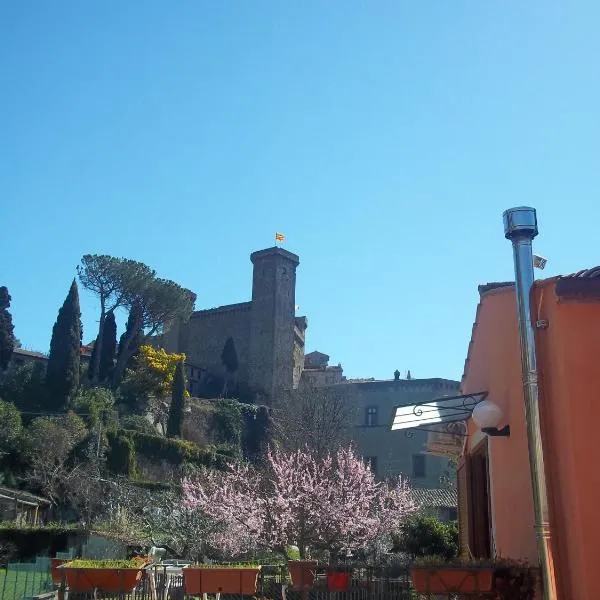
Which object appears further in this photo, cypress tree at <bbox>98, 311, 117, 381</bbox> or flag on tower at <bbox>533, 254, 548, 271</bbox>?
cypress tree at <bbox>98, 311, 117, 381</bbox>

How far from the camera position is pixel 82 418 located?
3819 centimetres

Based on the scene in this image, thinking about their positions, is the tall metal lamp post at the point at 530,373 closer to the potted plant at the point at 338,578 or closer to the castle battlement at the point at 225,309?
the potted plant at the point at 338,578

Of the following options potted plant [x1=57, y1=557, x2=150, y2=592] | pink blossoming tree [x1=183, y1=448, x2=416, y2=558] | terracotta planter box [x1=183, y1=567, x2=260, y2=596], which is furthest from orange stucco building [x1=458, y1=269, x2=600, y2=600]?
pink blossoming tree [x1=183, y1=448, x2=416, y2=558]

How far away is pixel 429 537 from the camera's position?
19.5m

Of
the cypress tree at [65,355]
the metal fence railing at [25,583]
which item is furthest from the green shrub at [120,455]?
the metal fence railing at [25,583]

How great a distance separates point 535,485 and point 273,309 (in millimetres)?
52540

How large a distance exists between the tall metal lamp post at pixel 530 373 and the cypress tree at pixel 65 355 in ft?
125

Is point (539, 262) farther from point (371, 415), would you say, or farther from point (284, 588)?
point (371, 415)

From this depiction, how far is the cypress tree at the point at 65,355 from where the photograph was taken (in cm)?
4041

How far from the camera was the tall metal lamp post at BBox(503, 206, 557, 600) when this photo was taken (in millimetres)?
4801

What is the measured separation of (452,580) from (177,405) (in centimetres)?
3949

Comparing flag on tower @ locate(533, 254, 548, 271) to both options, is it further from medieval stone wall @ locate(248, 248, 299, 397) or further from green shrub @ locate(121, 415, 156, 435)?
medieval stone wall @ locate(248, 248, 299, 397)

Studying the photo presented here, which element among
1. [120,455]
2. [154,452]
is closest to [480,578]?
[120,455]

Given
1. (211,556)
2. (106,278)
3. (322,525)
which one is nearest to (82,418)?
(106,278)
